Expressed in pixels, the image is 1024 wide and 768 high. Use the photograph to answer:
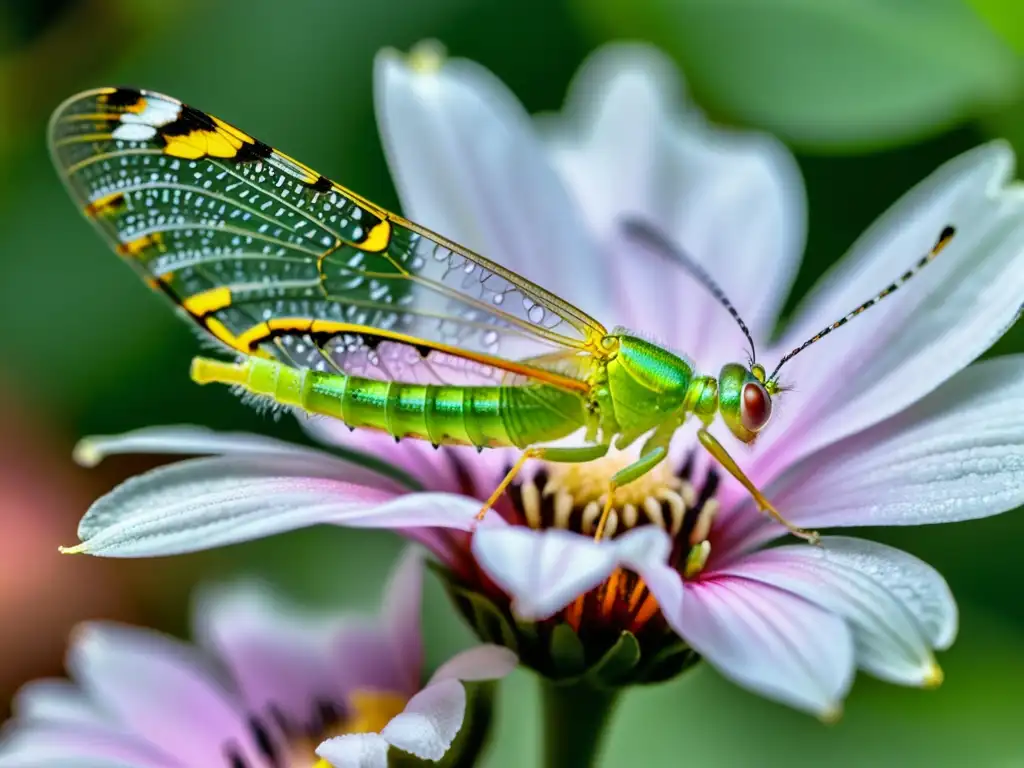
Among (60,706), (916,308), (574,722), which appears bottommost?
(60,706)

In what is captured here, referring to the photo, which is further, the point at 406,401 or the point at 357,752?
the point at 406,401

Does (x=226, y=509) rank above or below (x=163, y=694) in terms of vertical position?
above

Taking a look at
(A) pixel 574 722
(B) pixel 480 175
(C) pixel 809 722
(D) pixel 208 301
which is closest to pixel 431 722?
(A) pixel 574 722

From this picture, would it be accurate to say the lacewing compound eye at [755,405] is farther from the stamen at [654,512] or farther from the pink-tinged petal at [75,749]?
the pink-tinged petal at [75,749]

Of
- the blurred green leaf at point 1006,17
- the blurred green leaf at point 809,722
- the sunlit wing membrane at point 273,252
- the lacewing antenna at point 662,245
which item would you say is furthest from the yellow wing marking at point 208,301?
the blurred green leaf at point 1006,17

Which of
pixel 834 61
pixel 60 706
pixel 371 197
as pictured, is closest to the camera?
pixel 60 706

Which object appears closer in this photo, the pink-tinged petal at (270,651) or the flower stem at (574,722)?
the flower stem at (574,722)

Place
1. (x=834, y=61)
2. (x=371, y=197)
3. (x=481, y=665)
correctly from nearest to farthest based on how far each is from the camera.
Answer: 1. (x=481, y=665)
2. (x=834, y=61)
3. (x=371, y=197)

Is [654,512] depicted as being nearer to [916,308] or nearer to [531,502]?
[531,502]
